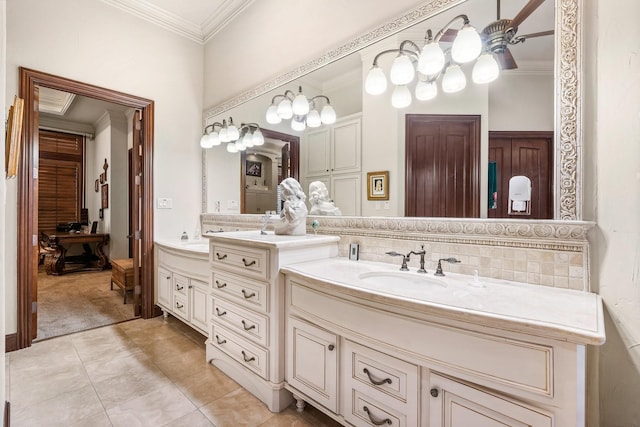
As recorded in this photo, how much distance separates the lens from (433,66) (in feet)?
4.99

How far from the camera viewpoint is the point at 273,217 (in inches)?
101

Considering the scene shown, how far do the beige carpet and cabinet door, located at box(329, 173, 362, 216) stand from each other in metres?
2.52

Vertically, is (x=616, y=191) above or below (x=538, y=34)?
below

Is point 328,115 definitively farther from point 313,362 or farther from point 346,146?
point 313,362

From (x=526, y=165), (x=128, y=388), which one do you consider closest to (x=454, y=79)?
(x=526, y=165)

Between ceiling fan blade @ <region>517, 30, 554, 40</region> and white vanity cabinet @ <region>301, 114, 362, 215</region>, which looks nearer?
A: ceiling fan blade @ <region>517, 30, 554, 40</region>

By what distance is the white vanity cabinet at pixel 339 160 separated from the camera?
1957 mm

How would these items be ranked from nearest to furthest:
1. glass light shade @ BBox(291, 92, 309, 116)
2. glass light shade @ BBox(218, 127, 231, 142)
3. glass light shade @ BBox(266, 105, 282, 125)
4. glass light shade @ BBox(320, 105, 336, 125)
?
glass light shade @ BBox(320, 105, 336, 125) → glass light shade @ BBox(291, 92, 309, 116) → glass light shade @ BBox(266, 105, 282, 125) → glass light shade @ BBox(218, 127, 231, 142)

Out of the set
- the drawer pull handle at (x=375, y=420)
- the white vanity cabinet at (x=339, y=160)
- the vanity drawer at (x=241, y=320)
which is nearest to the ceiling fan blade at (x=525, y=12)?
the white vanity cabinet at (x=339, y=160)

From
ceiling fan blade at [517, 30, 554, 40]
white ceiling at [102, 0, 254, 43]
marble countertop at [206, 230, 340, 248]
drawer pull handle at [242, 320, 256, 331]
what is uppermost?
white ceiling at [102, 0, 254, 43]

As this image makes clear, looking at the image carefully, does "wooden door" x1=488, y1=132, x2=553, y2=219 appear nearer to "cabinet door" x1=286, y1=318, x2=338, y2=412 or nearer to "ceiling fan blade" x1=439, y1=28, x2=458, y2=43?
"ceiling fan blade" x1=439, y1=28, x2=458, y2=43

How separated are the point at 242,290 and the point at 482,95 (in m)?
1.68

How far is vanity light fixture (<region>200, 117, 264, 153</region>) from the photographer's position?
109 inches

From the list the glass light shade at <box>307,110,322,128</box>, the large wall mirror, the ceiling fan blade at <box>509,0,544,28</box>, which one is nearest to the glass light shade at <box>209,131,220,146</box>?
the large wall mirror
